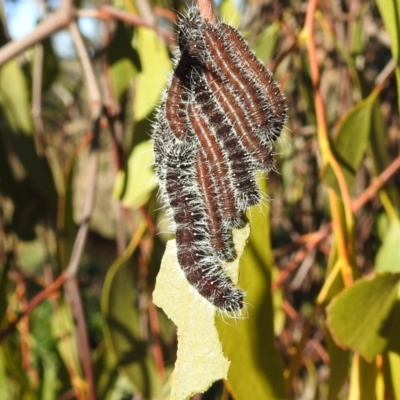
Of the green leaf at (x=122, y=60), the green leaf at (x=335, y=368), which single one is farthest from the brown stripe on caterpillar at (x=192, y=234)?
the green leaf at (x=122, y=60)

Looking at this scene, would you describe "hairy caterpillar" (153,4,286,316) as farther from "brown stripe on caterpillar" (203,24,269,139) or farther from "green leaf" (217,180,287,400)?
"green leaf" (217,180,287,400)

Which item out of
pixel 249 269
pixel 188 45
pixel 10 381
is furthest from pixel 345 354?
pixel 10 381

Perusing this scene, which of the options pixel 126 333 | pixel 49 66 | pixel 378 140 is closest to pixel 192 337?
pixel 126 333

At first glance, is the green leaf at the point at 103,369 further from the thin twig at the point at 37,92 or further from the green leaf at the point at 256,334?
the green leaf at the point at 256,334

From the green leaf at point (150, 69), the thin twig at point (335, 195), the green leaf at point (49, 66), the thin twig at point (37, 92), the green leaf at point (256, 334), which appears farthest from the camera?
the green leaf at point (49, 66)

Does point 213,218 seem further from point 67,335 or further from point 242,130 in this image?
point 67,335
